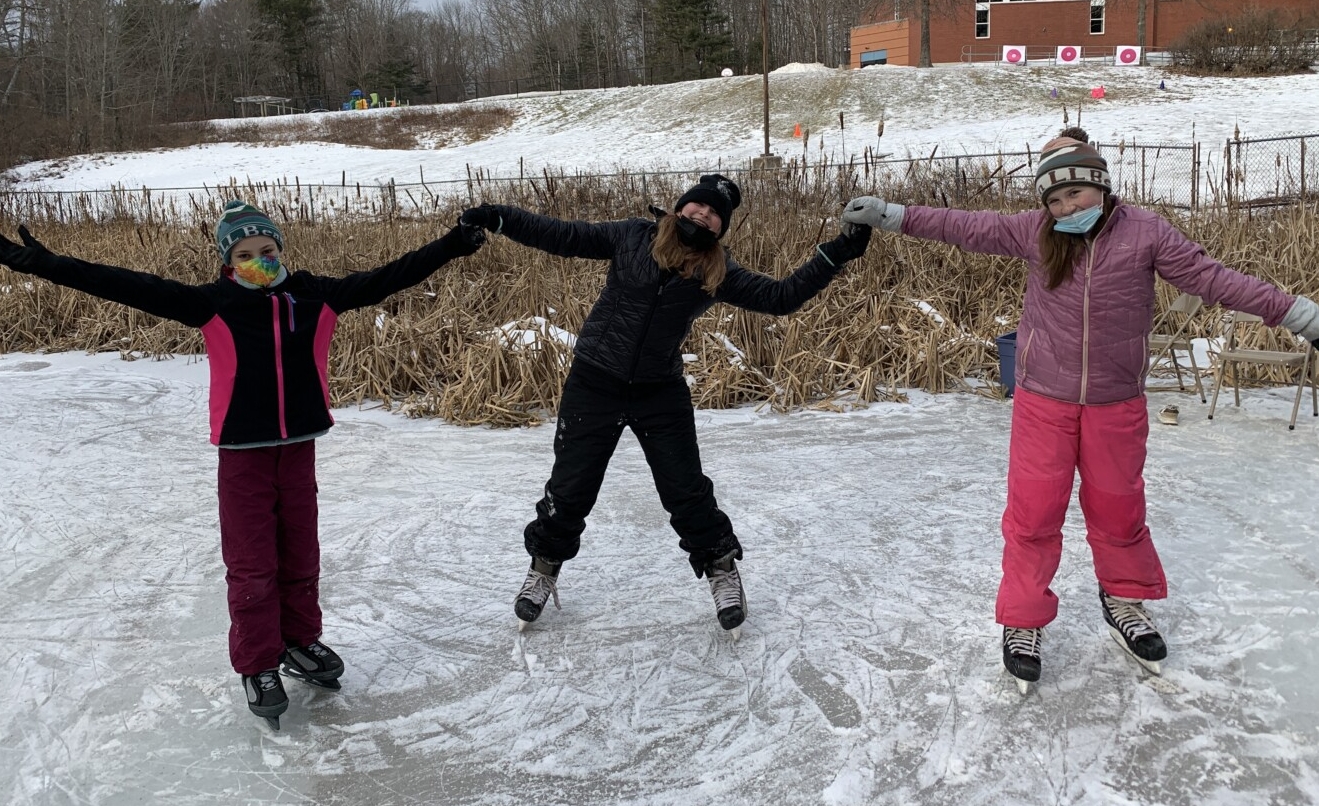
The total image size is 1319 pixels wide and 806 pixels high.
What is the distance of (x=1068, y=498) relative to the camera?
9.16 feet

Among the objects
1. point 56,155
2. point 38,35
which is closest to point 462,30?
point 38,35

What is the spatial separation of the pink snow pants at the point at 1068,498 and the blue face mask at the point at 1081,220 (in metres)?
0.51

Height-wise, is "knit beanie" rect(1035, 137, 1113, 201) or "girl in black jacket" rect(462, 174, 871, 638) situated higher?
"knit beanie" rect(1035, 137, 1113, 201)

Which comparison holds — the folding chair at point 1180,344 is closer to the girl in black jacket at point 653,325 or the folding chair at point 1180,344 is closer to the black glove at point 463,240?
the girl in black jacket at point 653,325

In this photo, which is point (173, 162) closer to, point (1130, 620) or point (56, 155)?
point (56, 155)

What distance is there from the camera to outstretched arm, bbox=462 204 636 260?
121 inches

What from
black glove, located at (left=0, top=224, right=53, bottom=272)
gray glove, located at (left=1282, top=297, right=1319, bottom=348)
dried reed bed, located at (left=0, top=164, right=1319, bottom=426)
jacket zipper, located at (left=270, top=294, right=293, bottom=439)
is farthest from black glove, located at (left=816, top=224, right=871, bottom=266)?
dried reed bed, located at (left=0, top=164, right=1319, bottom=426)

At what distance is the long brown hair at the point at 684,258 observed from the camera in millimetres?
2965

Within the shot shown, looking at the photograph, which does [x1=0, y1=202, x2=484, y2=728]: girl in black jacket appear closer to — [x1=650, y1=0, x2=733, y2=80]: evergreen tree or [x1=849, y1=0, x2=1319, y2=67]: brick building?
[x1=849, y1=0, x2=1319, y2=67]: brick building

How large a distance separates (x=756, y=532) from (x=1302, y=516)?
2.42 meters

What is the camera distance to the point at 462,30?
76.1 metres

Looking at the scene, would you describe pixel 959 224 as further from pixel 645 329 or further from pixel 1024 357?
pixel 645 329

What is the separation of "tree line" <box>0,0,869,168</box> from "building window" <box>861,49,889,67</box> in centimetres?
235

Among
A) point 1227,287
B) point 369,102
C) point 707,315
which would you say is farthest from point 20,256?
point 369,102
